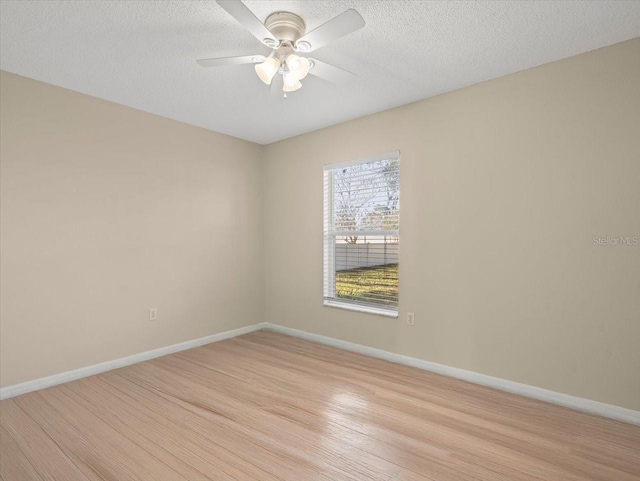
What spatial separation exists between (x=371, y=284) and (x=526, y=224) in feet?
5.21

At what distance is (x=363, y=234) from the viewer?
371 cm

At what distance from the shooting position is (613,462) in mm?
1846

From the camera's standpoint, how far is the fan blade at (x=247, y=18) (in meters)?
1.56

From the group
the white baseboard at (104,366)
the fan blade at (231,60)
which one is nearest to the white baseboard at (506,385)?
the white baseboard at (104,366)

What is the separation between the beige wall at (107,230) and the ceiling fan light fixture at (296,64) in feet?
6.81

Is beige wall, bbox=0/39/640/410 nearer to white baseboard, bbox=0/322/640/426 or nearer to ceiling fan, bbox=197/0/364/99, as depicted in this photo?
white baseboard, bbox=0/322/640/426

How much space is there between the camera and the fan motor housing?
1952 mm

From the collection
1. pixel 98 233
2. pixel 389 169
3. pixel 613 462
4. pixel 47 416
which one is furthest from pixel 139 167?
pixel 613 462

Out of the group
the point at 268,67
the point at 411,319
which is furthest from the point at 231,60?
the point at 411,319

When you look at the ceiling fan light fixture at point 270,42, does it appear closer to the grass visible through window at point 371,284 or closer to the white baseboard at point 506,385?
the grass visible through window at point 371,284

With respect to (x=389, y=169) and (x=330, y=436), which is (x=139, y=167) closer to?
(x=389, y=169)

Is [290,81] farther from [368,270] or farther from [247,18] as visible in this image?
[368,270]

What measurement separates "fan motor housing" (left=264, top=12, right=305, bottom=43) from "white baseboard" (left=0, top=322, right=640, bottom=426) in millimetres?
2837

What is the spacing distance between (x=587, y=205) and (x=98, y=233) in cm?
393
